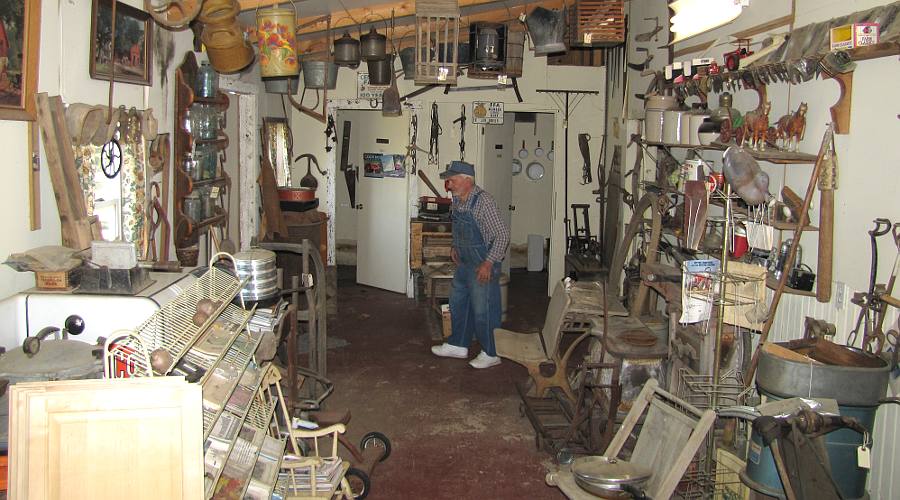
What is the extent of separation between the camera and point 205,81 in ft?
20.5

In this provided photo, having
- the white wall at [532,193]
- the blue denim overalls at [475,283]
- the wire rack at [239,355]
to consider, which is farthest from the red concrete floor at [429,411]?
the white wall at [532,193]

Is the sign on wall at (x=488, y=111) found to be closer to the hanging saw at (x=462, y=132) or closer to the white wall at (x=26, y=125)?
the hanging saw at (x=462, y=132)

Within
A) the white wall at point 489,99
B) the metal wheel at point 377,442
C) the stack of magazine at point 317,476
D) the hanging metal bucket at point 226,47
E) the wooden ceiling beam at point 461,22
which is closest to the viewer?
the stack of magazine at point 317,476

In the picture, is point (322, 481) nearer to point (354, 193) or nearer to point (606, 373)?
point (606, 373)

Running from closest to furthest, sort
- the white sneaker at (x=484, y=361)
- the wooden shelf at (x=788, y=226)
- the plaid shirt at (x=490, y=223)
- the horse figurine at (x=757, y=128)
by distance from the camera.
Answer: the wooden shelf at (x=788, y=226) → the horse figurine at (x=757, y=128) → the plaid shirt at (x=490, y=223) → the white sneaker at (x=484, y=361)

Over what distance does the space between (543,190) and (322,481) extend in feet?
27.4

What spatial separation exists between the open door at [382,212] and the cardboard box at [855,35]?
6471mm

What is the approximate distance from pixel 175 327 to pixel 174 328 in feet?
0.07

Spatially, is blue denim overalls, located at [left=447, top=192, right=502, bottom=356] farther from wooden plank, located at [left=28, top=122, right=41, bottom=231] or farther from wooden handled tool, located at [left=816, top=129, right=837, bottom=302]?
wooden plank, located at [left=28, top=122, right=41, bottom=231]

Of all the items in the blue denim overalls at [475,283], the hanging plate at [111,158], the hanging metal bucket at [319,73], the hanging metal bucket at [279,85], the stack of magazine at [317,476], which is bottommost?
the stack of magazine at [317,476]

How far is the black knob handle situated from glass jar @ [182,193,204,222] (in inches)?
93.5

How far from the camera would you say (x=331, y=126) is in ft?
31.6

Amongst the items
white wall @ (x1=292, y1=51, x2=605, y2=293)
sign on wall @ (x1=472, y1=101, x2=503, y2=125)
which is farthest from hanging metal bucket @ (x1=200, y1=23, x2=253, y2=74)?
sign on wall @ (x1=472, y1=101, x2=503, y2=125)

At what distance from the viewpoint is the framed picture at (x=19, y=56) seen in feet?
11.0
